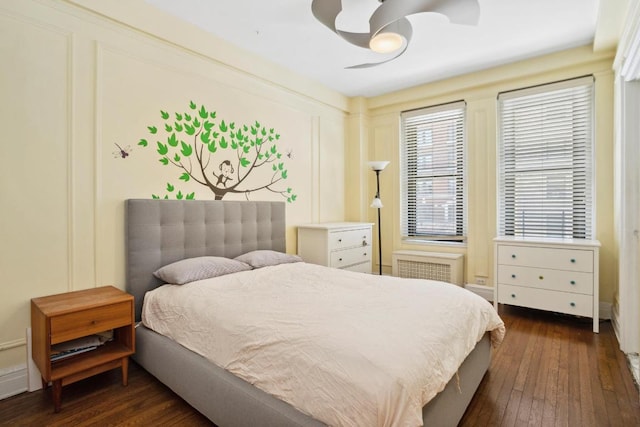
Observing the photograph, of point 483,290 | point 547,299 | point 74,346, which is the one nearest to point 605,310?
point 547,299

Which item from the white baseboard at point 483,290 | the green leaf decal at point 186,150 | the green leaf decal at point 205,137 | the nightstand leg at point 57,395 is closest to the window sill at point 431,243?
the white baseboard at point 483,290

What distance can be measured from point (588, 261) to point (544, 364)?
123 centimetres

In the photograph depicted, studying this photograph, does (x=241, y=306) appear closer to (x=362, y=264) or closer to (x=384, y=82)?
(x=362, y=264)

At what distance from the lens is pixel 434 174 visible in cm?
443

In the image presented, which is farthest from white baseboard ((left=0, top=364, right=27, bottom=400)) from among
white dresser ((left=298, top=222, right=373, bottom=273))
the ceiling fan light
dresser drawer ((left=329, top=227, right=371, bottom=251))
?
the ceiling fan light

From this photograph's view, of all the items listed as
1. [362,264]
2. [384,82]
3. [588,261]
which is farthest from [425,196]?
[588,261]

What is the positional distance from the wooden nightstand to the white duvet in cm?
23

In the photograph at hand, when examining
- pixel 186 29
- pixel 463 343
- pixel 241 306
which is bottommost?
pixel 463 343

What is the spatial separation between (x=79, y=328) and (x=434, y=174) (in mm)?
4063

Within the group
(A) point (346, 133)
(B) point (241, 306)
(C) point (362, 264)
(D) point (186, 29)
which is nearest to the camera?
(B) point (241, 306)

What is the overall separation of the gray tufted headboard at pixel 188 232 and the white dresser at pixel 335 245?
345 mm

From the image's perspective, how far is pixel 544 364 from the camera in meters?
2.42

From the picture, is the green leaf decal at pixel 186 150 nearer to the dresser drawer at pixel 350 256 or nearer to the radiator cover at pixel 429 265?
the dresser drawer at pixel 350 256

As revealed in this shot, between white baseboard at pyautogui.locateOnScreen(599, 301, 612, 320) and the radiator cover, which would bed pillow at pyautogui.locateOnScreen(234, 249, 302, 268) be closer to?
the radiator cover
